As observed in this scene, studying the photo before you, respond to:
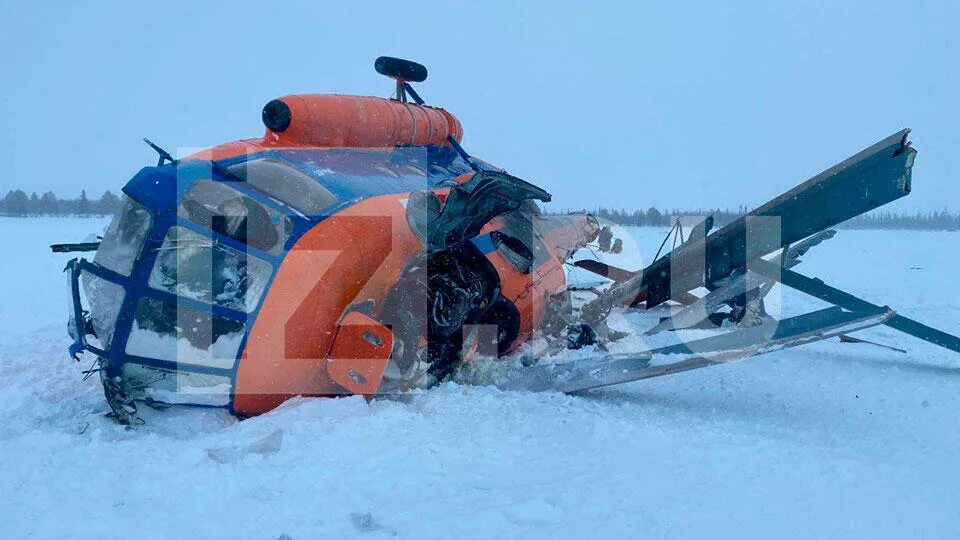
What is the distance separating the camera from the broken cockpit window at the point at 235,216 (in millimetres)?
4059

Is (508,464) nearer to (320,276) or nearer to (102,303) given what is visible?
(320,276)

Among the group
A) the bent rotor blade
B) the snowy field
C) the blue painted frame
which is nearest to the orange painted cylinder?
the blue painted frame

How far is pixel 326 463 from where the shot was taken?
3.14 m

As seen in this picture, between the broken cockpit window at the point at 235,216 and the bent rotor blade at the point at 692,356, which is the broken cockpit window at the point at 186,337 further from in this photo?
the bent rotor blade at the point at 692,356

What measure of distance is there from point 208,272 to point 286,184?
724 millimetres

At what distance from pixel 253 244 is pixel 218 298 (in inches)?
14.7

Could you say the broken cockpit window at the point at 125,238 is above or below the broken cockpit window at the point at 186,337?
above

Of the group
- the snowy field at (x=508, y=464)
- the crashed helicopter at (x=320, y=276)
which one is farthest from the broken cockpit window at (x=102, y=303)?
the snowy field at (x=508, y=464)

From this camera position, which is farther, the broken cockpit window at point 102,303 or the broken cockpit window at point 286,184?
the broken cockpit window at point 286,184

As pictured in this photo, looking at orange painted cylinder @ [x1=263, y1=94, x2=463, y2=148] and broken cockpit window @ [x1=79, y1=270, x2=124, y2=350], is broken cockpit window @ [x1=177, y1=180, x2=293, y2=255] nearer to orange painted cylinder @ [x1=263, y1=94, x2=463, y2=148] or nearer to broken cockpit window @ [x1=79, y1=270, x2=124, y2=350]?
broken cockpit window @ [x1=79, y1=270, x2=124, y2=350]

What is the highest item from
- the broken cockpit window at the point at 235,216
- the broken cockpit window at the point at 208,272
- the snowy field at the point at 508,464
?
the broken cockpit window at the point at 235,216

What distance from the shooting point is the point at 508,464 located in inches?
127

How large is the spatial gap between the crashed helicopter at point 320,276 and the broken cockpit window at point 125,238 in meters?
0.01

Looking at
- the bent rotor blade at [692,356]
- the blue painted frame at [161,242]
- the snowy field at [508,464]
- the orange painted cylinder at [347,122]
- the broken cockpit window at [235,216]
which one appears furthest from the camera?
the orange painted cylinder at [347,122]
